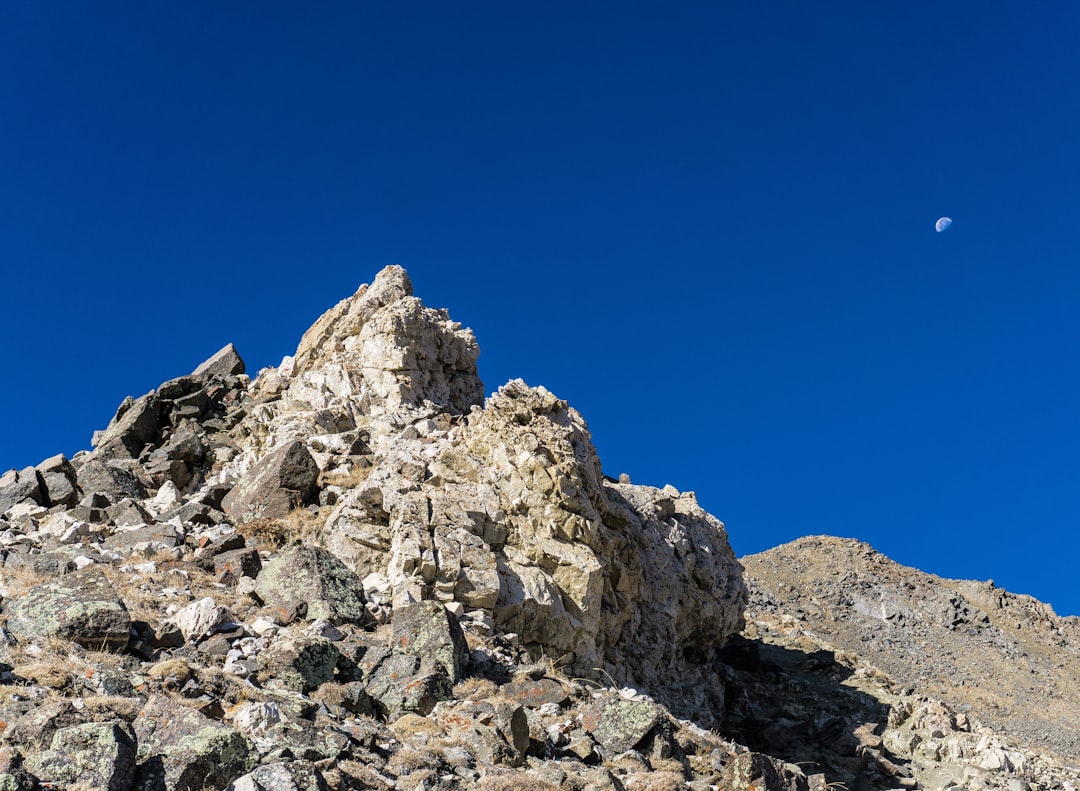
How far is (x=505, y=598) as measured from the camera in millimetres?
19469

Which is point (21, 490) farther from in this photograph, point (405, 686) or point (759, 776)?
point (759, 776)

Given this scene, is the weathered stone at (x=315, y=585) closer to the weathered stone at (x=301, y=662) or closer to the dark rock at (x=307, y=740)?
the weathered stone at (x=301, y=662)

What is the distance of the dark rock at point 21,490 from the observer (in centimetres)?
2380

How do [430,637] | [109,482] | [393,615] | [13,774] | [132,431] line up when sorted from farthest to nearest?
1. [132,431]
2. [109,482]
3. [393,615]
4. [430,637]
5. [13,774]

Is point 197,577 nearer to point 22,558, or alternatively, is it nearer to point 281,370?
point 22,558

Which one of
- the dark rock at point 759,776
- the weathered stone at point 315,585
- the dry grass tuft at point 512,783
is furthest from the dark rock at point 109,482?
the dark rock at point 759,776

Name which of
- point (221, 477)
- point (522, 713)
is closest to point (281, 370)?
point (221, 477)

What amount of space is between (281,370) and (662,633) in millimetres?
16798

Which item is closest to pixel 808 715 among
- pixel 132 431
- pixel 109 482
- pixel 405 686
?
pixel 405 686

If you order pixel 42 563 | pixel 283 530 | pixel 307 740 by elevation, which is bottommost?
pixel 307 740

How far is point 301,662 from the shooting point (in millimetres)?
14648

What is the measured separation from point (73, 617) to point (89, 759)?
4.67 metres

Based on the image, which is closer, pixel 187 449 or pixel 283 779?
pixel 283 779

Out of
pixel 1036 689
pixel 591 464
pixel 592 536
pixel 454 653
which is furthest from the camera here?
pixel 1036 689
